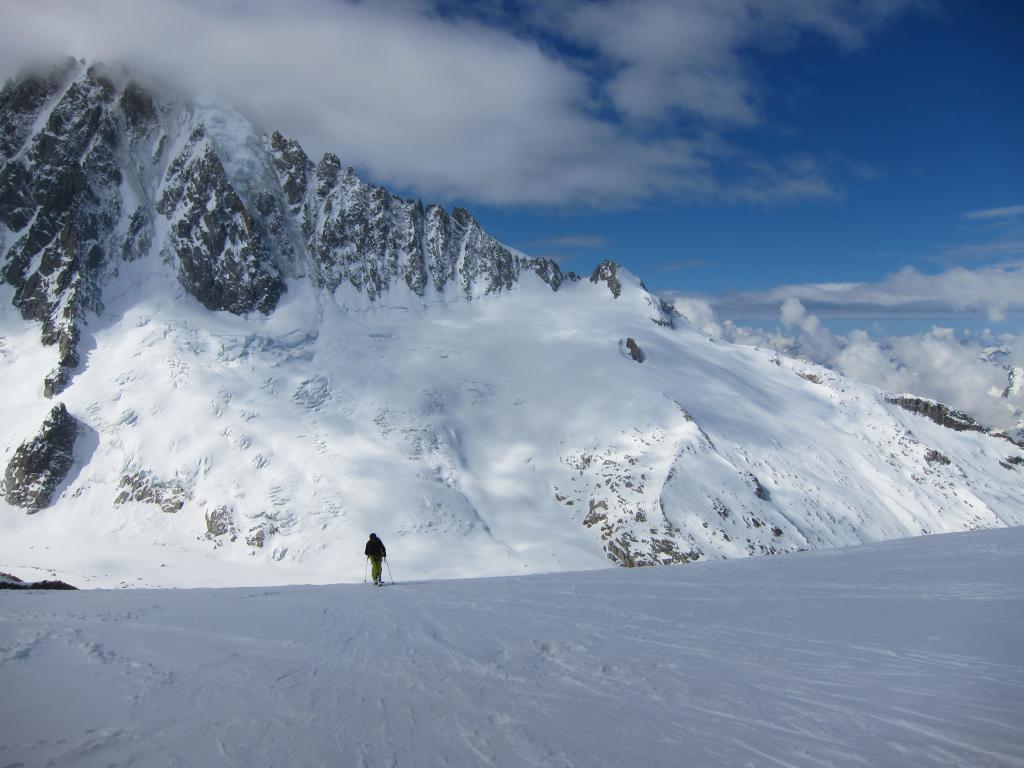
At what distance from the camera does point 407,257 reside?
4860 inches

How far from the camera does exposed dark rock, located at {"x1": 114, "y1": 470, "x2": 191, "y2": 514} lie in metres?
66.5

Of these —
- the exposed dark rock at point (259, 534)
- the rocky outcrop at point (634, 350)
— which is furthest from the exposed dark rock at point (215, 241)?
the rocky outcrop at point (634, 350)

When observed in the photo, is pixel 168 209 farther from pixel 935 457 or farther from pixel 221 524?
pixel 935 457

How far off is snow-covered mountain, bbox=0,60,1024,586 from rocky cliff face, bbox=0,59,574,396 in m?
0.45

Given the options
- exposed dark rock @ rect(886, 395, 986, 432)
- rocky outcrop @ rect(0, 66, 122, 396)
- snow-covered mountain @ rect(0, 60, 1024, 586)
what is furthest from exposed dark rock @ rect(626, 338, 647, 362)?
rocky outcrop @ rect(0, 66, 122, 396)

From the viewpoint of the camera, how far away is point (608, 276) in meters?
151

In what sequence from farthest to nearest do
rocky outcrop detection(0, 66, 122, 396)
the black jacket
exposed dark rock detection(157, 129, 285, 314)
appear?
exposed dark rock detection(157, 129, 285, 314) < rocky outcrop detection(0, 66, 122, 396) < the black jacket

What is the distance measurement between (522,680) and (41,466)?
263 ft

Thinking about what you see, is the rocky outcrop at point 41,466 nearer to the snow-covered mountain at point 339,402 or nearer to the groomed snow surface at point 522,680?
the snow-covered mountain at point 339,402

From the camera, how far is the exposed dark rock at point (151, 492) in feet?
218

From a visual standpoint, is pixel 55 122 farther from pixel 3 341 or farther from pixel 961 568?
pixel 961 568

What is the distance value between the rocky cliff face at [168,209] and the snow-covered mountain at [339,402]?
0.45m

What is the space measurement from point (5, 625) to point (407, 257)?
11770cm

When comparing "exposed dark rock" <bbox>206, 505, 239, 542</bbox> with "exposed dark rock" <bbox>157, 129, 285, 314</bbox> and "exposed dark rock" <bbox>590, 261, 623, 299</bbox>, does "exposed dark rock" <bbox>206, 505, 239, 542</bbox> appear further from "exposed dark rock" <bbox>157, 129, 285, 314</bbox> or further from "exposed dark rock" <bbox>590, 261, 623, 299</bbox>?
"exposed dark rock" <bbox>590, 261, 623, 299</bbox>
